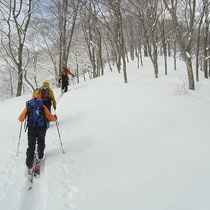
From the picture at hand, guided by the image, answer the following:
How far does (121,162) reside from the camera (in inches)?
141

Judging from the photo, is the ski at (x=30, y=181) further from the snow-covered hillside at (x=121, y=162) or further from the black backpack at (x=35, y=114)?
the black backpack at (x=35, y=114)

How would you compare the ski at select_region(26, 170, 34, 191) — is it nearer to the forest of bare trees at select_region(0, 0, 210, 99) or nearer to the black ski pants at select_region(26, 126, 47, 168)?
the black ski pants at select_region(26, 126, 47, 168)

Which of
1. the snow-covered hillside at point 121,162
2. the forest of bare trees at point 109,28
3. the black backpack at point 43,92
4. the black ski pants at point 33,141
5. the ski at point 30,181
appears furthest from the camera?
the forest of bare trees at point 109,28

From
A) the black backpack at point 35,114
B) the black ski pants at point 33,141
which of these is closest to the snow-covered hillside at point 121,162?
the black ski pants at point 33,141

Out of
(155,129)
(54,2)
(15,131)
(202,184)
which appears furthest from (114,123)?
(54,2)

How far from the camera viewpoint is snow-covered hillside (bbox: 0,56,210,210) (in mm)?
2592

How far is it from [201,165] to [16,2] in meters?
17.1

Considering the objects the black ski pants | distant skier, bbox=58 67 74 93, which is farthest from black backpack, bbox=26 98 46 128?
distant skier, bbox=58 67 74 93

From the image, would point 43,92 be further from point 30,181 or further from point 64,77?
point 64,77

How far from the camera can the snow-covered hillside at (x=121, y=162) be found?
2592 mm

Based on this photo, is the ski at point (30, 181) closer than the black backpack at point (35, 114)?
Yes

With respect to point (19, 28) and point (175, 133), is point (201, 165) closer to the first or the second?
point (175, 133)

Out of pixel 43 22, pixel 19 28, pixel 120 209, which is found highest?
pixel 43 22

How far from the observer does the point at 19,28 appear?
13.8 m
